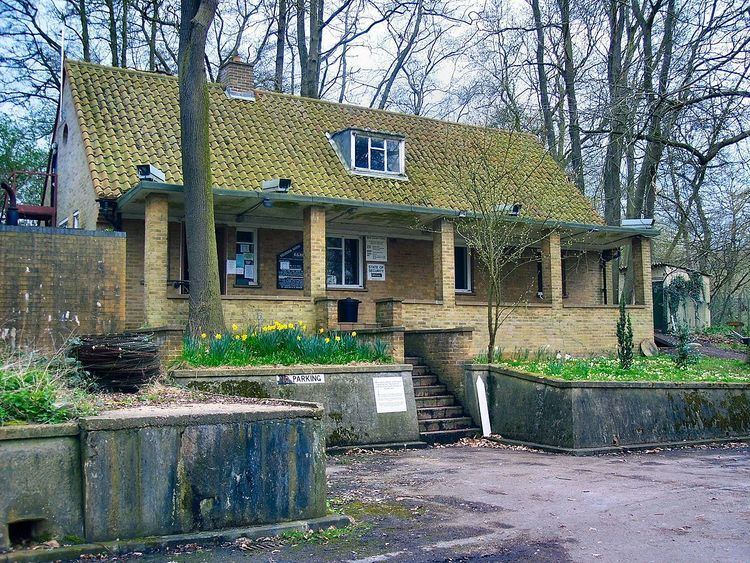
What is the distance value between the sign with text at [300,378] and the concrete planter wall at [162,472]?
212 inches

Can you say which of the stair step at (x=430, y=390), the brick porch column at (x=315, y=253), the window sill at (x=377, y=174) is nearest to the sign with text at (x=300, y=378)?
the stair step at (x=430, y=390)

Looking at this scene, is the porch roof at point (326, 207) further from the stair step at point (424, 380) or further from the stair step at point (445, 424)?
the stair step at point (445, 424)

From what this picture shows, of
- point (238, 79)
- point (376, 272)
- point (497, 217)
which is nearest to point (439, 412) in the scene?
point (497, 217)

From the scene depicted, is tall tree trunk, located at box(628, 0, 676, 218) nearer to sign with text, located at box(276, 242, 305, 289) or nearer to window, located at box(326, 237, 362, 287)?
window, located at box(326, 237, 362, 287)

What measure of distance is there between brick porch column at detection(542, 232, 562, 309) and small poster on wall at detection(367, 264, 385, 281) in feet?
14.9

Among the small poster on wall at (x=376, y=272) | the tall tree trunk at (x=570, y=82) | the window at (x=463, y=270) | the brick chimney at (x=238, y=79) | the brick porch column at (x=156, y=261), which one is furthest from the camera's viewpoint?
the tall tree trunk at (x=570, y=82)

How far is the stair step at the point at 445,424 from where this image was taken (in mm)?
14587

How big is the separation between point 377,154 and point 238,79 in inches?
188

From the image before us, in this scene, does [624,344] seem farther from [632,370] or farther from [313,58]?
[313,58]

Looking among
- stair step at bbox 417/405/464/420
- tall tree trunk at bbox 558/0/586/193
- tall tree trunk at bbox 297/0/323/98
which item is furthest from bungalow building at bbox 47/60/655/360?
tall tree trunk at bbox 297/0/323/98

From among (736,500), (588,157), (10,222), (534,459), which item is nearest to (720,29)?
(588,157)

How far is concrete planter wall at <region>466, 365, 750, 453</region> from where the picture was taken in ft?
43.8

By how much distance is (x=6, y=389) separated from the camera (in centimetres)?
672

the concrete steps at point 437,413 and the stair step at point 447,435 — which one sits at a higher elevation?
the concrete steps at point 437,413
